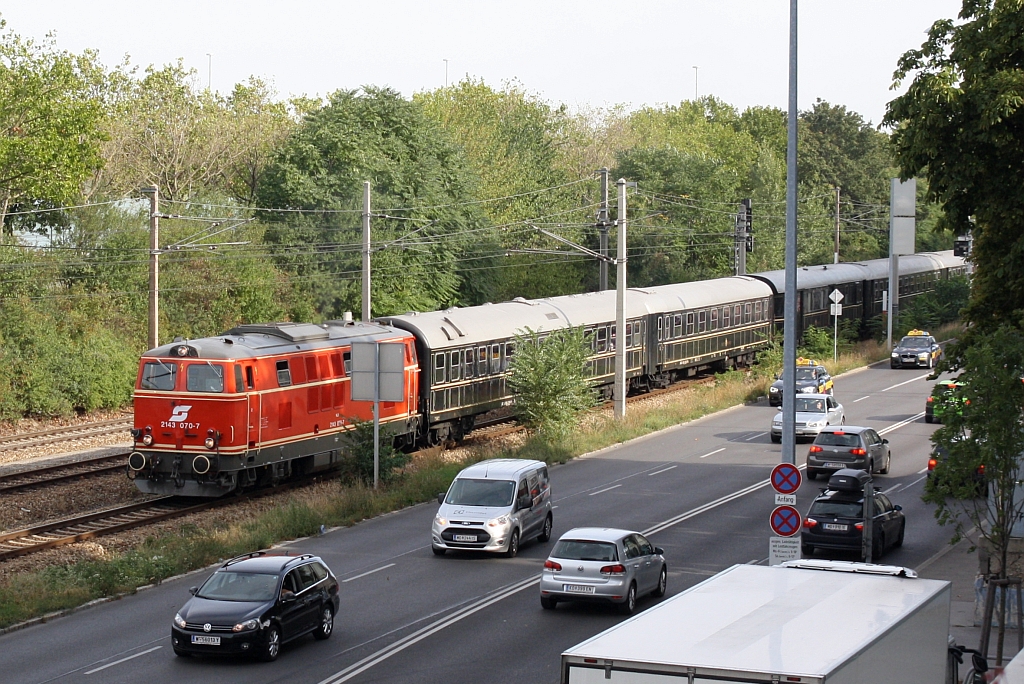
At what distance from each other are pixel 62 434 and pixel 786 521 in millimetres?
26975

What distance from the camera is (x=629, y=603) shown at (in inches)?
733

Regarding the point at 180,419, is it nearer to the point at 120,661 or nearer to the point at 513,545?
the point at 513,545

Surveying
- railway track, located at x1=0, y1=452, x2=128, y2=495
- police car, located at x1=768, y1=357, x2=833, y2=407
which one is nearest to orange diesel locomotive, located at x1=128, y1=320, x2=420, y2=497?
railway track, located at x1=0, y1=452, x2=128, y2=495

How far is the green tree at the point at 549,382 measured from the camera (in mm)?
36531

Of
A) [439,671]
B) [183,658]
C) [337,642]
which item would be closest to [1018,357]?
[439,671]

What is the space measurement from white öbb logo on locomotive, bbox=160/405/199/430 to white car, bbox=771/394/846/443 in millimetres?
18090

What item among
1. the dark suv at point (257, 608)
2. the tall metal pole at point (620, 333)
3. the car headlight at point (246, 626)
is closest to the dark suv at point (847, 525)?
the dark suv at point (257, 608)

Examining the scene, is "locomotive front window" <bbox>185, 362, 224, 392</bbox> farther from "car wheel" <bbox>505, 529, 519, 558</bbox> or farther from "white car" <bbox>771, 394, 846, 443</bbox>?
"white car" <bbox>771, 394, 846, 443</bbox>

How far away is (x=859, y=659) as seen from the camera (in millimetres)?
8711

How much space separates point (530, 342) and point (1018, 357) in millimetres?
21278

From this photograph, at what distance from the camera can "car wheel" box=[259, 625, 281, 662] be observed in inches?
628

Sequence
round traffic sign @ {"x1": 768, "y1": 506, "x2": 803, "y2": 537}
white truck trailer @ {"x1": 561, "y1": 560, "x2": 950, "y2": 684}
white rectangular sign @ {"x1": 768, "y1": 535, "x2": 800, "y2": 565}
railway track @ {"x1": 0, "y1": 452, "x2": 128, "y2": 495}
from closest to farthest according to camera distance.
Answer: white truck trailer @ {"x1": 561, "y1": 560, "x2": 950, "y2": 684} → round traffic sign @ {"x1": 768, "y1": 506, "x2": 803, "y2": 537} → white rectangular sign @ {"x1": 768, "y1": 535, "x2": 800, "y2": 565} → railway track @ {"x1": 0, "y1": 452, "x2": 128, "y2": 495}

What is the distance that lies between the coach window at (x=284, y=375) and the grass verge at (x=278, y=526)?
2.78 meters

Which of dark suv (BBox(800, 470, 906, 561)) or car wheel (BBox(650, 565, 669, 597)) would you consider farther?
dark suv (BBox(800, 470, 906, 561))
